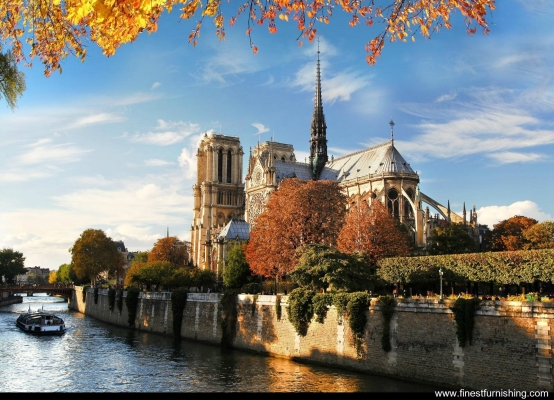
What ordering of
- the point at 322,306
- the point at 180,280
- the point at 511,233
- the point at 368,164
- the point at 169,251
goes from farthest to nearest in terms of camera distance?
the point at 169,251
the point at 368,164
the point at 180,280
the point at 511,233
the point at 322,306

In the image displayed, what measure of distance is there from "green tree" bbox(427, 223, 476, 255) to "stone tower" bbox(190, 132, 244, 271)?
51.0 meters

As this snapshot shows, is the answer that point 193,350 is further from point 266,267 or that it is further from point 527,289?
point 527,289

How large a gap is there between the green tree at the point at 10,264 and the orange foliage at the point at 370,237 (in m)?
89.8

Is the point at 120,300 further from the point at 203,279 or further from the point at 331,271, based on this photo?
the point at 331,271

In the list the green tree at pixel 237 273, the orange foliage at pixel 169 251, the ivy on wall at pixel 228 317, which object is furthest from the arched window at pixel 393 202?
the orange foliage at pixel 169 251

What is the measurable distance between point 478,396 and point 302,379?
810 centimetres

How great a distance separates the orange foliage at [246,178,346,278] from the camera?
4781 centimetres

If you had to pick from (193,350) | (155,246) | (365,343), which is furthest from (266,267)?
(155,246)

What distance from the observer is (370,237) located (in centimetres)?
4662

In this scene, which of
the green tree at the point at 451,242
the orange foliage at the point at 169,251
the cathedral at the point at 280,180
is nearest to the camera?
the green tree at the point at 451,242

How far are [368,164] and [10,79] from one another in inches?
2539

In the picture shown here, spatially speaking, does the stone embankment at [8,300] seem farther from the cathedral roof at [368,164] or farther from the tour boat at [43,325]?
the cathedral roof at [368,164]

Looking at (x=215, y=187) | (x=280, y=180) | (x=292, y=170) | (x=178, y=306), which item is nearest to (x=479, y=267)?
(x=178, y=306)

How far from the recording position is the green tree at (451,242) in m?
53.1
